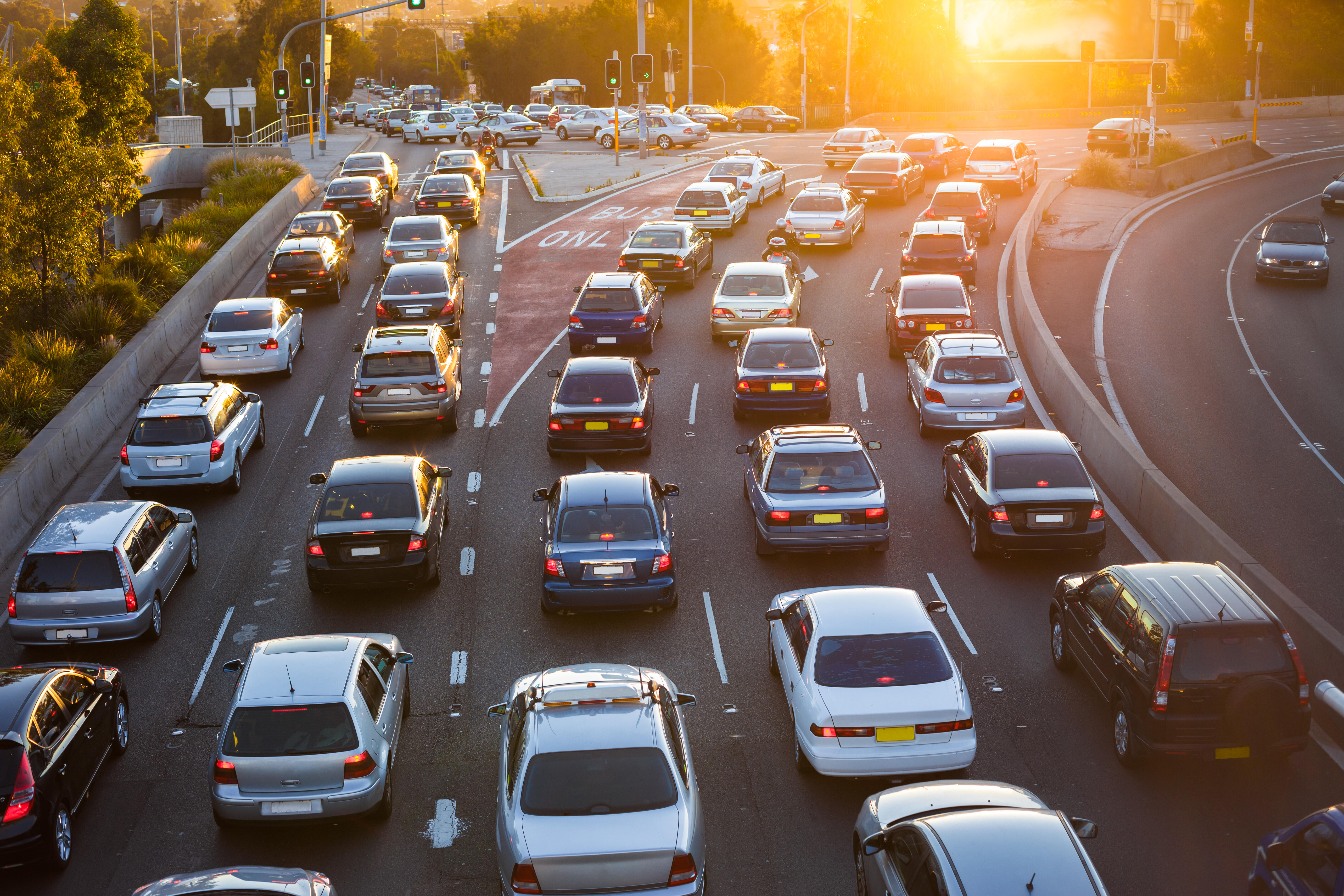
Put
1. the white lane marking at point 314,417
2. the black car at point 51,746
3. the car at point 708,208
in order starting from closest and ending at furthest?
the black car at point 51,746
the white lane marking at point 314,417
the car at point 708,208

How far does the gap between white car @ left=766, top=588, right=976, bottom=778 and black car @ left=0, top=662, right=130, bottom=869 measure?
6.40 meters

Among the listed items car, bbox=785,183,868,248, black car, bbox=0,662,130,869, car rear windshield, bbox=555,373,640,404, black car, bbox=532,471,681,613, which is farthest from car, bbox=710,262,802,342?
black car, bbox=0,662,130,869

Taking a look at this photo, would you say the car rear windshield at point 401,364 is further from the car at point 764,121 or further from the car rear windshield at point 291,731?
the car at point 764,121

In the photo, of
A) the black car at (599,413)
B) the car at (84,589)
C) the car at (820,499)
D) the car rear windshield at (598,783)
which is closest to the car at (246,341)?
the black car at (599,413)

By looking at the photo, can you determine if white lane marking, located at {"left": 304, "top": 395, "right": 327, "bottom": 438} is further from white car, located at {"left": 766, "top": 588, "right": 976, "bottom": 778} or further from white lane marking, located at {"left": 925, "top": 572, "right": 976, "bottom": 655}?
white car, located at {"left": 766, "top": 588, "right": 976, "bottom": 778}

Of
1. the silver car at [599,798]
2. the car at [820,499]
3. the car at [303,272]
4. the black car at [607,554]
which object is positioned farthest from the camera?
the car at [303,272]

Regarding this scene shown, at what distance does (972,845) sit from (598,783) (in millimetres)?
2681

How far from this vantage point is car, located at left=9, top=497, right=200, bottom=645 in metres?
13.8

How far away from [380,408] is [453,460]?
5.28 ft

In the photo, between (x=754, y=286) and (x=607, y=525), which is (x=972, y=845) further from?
(x=754, y=286)

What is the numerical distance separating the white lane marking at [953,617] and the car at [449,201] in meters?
24.9

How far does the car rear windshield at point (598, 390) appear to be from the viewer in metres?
19.1

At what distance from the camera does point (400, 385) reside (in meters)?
20.4

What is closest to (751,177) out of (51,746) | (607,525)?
(607,525)
